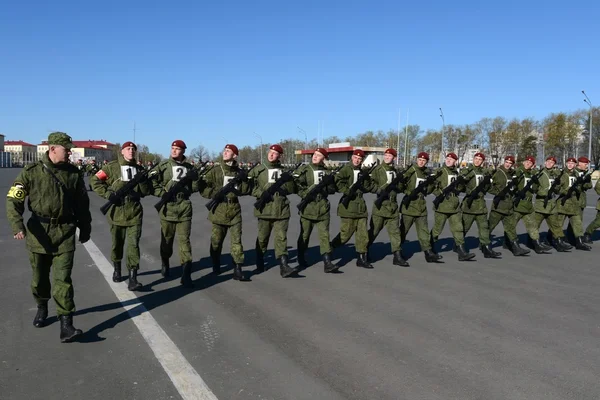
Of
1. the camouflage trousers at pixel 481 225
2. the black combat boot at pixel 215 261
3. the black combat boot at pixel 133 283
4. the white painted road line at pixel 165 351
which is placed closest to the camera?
the white painted road line at pixel 165 351

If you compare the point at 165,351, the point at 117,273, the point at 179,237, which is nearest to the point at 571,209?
the point at 179,237

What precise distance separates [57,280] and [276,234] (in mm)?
3284

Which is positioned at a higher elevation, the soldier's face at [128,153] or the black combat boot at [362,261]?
the soldier's face at [128,153]

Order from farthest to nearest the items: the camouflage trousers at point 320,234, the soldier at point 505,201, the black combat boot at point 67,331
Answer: the soldier at point 505,201 < the camouflage trousers at point 320,234 < the black combat boot at point 67,331

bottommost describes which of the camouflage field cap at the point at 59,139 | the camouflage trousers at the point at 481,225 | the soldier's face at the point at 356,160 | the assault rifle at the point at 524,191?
the camouflage trousers at the point at 481,225

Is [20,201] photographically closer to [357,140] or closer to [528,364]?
[528,364]

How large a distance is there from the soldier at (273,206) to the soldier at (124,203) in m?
1.54

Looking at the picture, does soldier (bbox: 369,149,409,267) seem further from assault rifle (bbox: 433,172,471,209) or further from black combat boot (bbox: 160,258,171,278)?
black combat boot (bbox: 160,258,171,278)

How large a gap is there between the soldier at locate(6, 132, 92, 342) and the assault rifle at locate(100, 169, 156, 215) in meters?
1.58

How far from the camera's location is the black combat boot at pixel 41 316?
4.60m

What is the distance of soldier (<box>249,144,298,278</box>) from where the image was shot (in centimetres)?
704

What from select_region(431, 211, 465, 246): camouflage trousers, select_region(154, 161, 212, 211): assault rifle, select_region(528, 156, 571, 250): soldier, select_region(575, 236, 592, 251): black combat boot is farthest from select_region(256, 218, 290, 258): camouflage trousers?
select_region(575, 236, 592, 251): black combat boot

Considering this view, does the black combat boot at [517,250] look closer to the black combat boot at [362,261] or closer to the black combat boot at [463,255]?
the black combat boot at [463,255]

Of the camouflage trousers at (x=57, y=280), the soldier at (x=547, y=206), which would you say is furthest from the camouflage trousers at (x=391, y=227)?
the camouflage trousers at (x=57, y=280)
